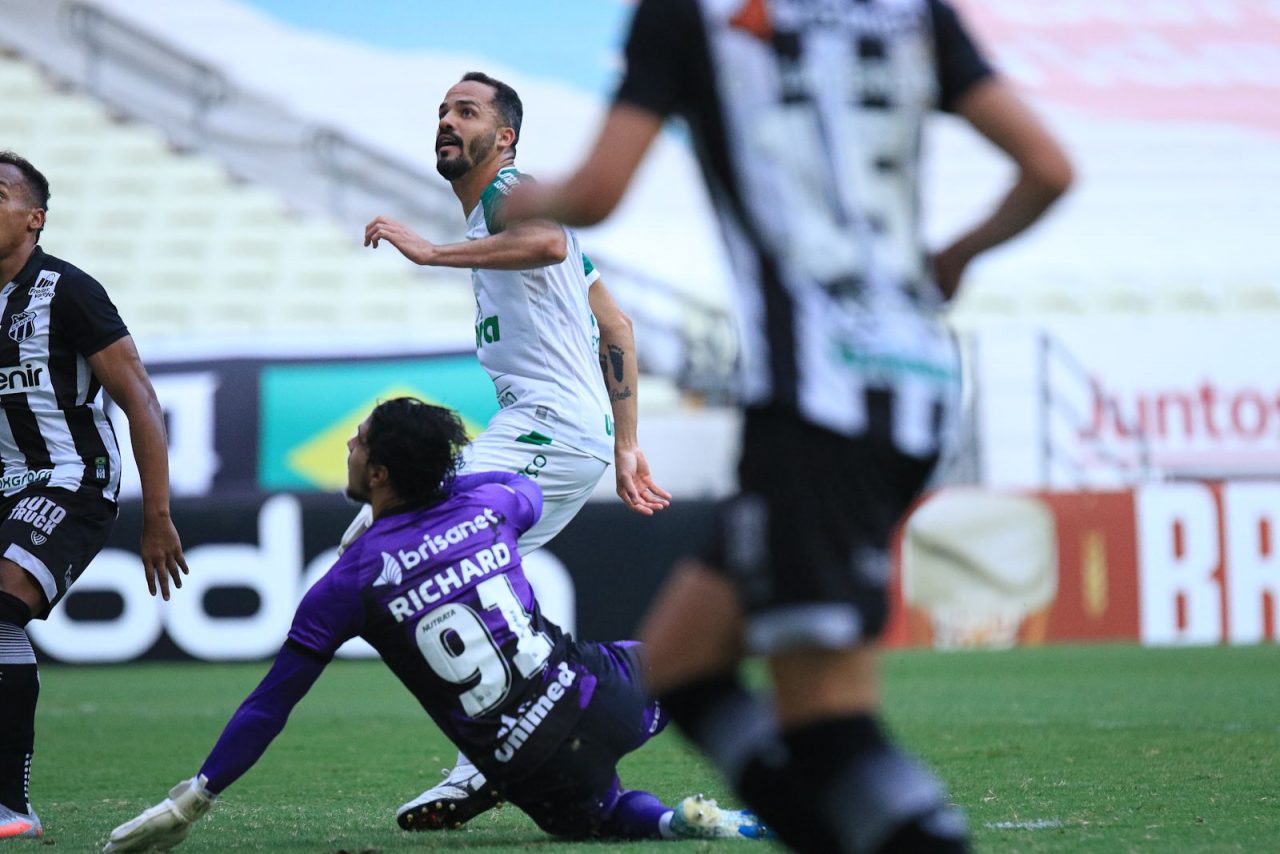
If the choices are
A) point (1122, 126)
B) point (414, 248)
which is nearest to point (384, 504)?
point (414, 248)

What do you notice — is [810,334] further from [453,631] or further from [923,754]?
[923,754]

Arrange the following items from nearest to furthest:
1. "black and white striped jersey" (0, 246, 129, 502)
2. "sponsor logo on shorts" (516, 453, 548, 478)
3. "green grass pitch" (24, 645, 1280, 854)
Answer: "green grass pitch" (24, 645, 1280, 854) < "black and white striped jersey" (0, 246, 129, 502) < "sponsor logo on shorts" (516, 453, 548, 478)

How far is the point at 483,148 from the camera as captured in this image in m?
5.28

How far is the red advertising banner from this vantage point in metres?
12.2

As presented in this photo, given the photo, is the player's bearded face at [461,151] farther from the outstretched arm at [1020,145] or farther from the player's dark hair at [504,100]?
the outstretched arm at [1020,145]

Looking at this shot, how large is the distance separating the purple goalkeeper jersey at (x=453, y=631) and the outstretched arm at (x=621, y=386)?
1.26m

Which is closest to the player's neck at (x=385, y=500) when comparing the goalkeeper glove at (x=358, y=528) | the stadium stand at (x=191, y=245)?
the goalkeeper glove at (x=358, y=528)

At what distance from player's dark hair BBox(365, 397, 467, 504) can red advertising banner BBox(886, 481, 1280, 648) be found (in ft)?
27.7

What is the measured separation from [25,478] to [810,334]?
2.98 meters

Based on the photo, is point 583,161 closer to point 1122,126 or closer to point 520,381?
point 520,381

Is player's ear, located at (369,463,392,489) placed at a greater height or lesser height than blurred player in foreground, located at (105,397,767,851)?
greater

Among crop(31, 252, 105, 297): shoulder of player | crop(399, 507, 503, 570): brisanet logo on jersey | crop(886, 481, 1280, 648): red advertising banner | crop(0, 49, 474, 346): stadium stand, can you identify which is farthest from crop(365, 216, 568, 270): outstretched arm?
crop(0, 49, 474, 346): stadium stand

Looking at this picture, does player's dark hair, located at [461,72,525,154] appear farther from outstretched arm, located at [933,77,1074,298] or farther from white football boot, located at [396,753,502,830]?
outstretched arm, located at [933,77,1074,298]

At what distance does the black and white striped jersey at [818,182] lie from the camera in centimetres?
259
